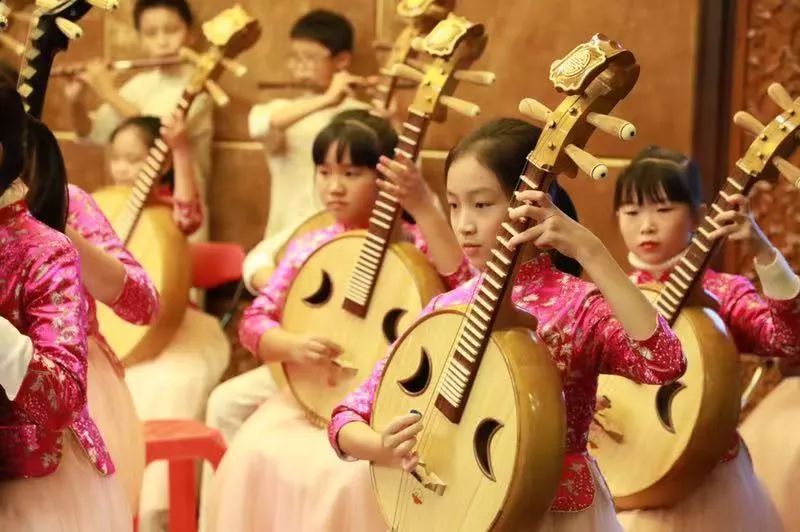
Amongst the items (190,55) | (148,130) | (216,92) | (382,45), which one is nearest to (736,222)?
(216,92)

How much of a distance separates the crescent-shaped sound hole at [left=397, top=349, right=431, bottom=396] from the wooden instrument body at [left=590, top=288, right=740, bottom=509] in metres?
0.59

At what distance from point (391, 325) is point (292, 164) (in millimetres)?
1525

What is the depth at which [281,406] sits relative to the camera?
325 cm

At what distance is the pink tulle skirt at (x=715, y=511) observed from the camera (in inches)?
107

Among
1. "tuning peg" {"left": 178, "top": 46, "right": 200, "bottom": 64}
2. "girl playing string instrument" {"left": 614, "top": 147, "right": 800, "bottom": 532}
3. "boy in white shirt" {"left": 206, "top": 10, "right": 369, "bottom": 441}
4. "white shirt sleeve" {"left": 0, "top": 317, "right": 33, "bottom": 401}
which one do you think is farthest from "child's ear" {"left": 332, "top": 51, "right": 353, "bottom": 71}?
"white shirt sleeve" {"left": 0, "top": 317, "right": 33, "bottom": 401}

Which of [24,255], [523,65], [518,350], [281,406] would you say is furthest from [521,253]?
[523,65]

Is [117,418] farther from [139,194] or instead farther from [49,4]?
[139,194]

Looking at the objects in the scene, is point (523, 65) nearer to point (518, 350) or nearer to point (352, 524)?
point (352, 524)

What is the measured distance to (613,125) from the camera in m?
1.88

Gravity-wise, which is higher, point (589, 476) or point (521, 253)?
point (521, 253)

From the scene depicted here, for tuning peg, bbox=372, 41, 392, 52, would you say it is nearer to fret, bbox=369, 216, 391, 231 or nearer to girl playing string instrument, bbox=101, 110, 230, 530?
girl playing string instrument, bbox=101, 110, 230, 530

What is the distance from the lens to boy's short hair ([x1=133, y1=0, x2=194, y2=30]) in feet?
15.1

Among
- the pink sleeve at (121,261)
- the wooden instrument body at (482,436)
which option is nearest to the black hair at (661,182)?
the wooden instrument body at (482,436)

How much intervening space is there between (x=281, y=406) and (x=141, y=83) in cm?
190
